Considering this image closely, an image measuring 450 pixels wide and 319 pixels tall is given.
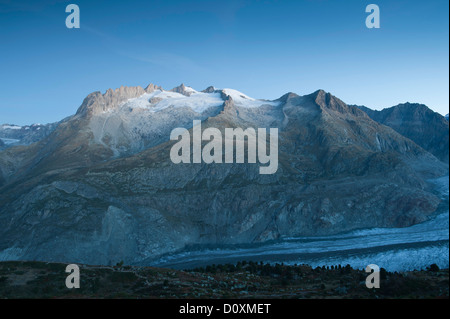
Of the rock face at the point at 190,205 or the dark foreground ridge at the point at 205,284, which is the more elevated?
the rock face at the point at 190,205

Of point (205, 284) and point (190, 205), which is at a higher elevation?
point (190, 205)

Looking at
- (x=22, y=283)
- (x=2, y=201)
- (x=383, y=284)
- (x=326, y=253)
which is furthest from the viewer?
(x=2, y=201)

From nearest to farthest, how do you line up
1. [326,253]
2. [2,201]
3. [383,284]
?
[383,284] < [326,253] < [2,201]

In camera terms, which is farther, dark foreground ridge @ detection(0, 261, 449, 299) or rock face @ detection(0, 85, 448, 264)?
rock face @ detection(0, 85, 448, 264)

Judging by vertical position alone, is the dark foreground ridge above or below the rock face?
below

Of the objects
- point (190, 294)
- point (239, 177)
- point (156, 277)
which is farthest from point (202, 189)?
point (190, 294)

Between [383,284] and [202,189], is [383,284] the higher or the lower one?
the lower one

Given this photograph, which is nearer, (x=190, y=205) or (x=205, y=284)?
(x=205, y=284)

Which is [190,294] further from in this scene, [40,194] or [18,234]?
[40,194]
